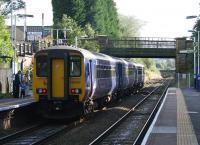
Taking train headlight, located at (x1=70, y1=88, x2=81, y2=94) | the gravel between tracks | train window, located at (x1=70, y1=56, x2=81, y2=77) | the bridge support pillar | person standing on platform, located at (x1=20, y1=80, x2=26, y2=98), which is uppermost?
the bridge support pillar

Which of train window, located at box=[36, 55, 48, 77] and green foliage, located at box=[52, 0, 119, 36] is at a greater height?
green foliage, located at box=[52, 0, 119, 36]

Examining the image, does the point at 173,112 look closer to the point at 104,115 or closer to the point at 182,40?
the point at 104,115

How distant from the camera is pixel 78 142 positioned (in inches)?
702

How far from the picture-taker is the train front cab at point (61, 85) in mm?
23078

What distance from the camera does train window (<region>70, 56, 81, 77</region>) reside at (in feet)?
76.3

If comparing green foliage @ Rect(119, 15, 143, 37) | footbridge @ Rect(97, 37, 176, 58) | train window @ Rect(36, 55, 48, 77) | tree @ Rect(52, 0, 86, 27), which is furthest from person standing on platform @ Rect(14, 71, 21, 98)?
green foliage @ Rect(119, 15, 143, 37)

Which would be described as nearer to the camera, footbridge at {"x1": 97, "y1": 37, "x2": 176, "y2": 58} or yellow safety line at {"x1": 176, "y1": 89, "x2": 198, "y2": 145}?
yellow safety line at {"x1": 176, "y1": 89, "x2": 198, "y2": 145}

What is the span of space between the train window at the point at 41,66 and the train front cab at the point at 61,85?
0.04 metres

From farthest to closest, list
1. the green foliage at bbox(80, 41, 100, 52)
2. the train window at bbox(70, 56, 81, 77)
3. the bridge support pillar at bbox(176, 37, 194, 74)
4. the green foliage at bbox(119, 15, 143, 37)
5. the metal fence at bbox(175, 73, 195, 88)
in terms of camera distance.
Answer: the green foliage at bbox(119, 15, 143, 37) → the bridge support pillar at bbox(176, 37, 194, 74) → the green foliage at bbox(80, 41, 100, 52) → the metal fence at bbox(175, 73, 195, 88) → the train window at bbox(70, 56, 81, 77)

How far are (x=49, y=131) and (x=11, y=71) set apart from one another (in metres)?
23.7

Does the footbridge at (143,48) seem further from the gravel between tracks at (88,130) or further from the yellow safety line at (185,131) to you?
the yellow safety line at (185,131)

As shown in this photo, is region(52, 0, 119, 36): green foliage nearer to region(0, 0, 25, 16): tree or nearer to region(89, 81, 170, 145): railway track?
region(0, 0, 25, 16): tree

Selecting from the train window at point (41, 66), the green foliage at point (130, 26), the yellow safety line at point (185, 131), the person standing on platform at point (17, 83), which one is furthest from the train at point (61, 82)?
the green foliage at point (130, 26)

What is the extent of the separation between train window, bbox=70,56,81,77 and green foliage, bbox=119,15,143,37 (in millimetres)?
100872
